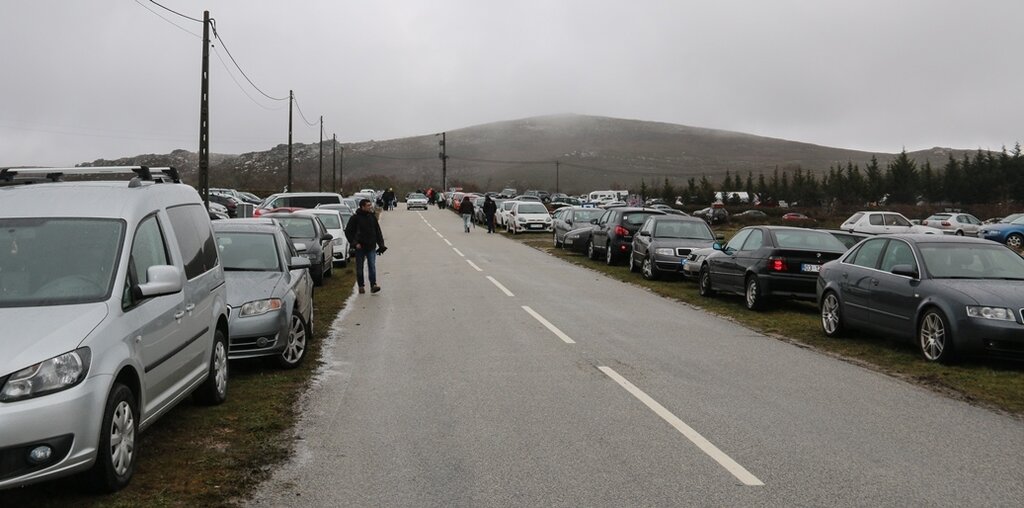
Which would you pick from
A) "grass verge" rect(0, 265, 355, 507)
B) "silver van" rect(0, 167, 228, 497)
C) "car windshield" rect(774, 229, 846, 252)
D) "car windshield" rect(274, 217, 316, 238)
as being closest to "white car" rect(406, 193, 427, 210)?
"car windshield" rect(274, 217, 316, 238)

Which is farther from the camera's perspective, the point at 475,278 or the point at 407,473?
the point at 475,278

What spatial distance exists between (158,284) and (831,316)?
31.8 ft

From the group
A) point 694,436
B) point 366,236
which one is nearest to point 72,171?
point 694,436

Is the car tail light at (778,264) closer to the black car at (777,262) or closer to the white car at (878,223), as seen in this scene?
the black car at (777,262)

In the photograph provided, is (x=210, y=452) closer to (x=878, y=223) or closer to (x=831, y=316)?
(x=831, y=316)

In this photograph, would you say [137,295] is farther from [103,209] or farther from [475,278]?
[475,278]

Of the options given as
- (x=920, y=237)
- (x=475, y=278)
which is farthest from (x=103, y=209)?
(x=475, y=278)

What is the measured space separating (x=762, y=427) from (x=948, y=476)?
153 cm

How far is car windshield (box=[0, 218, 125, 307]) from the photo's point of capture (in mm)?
5512

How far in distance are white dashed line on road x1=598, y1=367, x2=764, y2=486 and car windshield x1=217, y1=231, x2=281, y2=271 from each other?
4567 millimetres

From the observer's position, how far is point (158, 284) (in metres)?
5.70

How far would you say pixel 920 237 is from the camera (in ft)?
37.3

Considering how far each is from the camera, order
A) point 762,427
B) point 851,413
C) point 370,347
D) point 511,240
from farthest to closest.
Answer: point 511,240 < point 370,347 < point 851,413 < point 762,427

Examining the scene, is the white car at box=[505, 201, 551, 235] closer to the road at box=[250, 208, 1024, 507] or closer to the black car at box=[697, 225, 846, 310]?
the black car at box=[697, 225, 846, 310]
